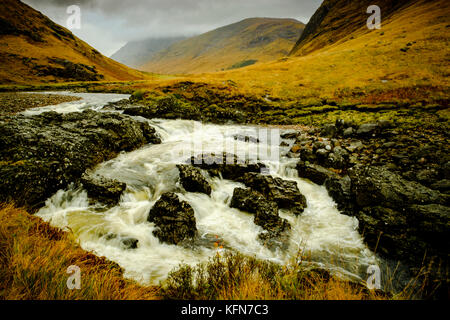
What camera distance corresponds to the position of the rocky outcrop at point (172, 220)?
237 inches

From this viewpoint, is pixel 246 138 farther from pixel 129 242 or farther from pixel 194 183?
pixel 129 242

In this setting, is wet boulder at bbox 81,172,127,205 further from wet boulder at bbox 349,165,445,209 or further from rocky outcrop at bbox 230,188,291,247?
wet boulder at bbox 349,165,445,209

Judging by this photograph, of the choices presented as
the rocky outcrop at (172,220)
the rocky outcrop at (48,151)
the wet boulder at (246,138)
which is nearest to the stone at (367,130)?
the wet boulder at (246,138)

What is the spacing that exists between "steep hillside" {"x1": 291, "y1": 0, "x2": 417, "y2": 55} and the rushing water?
8642cm

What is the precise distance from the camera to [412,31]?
1714 inches

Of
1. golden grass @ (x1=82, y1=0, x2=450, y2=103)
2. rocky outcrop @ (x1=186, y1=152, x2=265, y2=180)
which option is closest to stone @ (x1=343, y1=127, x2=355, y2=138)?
rocky outcrop @ (x1=186, y1=152, x2=265, y2=180)

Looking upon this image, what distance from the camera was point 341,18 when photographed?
89.7 m

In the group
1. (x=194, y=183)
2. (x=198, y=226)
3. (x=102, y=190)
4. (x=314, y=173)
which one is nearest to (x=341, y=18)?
(x=314, y=173)

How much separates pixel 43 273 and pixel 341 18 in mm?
123073

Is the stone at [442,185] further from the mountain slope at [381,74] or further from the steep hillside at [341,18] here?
the steep hillside at [341,18]

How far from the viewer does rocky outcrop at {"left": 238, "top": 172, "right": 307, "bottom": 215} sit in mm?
7914
